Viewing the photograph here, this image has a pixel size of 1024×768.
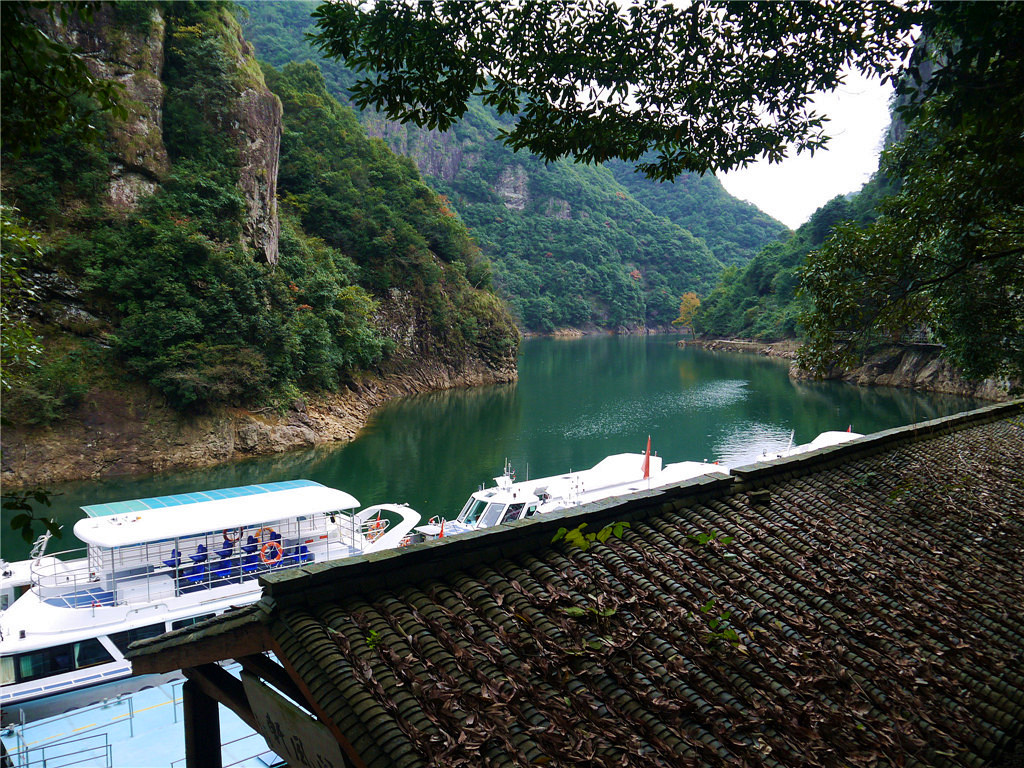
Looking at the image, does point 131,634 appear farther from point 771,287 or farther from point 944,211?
point 771,287

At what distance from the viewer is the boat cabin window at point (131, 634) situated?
9.06 metres

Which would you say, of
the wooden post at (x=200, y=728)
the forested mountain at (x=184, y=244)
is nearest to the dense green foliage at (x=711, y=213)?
the forested mountain at (x=184, y=244)

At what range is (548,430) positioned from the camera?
2705cm

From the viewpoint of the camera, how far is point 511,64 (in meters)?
3.94

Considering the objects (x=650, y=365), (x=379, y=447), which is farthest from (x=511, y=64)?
(x=650, y=365)

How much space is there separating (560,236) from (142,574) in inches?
3325

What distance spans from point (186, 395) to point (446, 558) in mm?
19513

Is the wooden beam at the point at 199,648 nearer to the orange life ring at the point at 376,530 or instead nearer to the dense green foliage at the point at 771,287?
the orange life ring at the point at 376,530

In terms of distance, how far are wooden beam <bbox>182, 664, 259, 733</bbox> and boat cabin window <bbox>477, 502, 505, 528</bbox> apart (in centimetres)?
1016

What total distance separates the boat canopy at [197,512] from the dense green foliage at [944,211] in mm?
8606

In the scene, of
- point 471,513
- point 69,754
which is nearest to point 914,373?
point 471,513

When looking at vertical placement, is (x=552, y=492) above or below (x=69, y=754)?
above

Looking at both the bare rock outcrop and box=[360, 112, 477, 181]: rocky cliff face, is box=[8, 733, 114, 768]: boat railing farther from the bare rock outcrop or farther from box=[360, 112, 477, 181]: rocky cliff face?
the bare rock outcrop

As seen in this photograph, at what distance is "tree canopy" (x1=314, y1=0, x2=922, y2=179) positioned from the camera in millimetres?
3678
